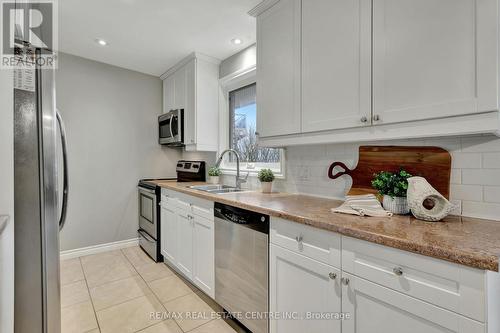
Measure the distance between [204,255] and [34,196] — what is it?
1.20 meters

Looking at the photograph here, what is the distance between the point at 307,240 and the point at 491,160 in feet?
3.11

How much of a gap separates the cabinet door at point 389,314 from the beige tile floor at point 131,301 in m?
1.02

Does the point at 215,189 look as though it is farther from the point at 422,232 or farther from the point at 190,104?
the point at 422,232

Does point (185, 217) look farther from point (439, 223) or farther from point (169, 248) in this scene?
point (439, 223)

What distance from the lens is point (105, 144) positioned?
3.12 m

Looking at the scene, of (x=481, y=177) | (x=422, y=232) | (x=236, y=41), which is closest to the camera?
(x=422, y=232)

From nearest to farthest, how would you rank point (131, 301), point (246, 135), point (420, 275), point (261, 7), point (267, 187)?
1. point (420, 275)
2. point (261, 7)
3. point (131, 301)
4. point (267, 187)
5. point (246, 135)

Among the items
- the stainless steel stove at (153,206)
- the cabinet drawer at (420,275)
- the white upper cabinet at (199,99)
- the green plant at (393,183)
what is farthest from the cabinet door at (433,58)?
the stainless steel stove at (153,206)

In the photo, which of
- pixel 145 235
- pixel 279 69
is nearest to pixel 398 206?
pixel 279 69

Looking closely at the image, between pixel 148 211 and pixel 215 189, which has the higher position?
pixel 215 189

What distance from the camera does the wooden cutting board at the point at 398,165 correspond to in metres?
1.29

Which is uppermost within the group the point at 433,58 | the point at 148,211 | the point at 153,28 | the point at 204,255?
the point at 153,28

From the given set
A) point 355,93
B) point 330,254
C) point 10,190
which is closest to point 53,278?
point 10,190

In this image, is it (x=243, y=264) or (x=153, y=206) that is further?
(x=153, y=206)
